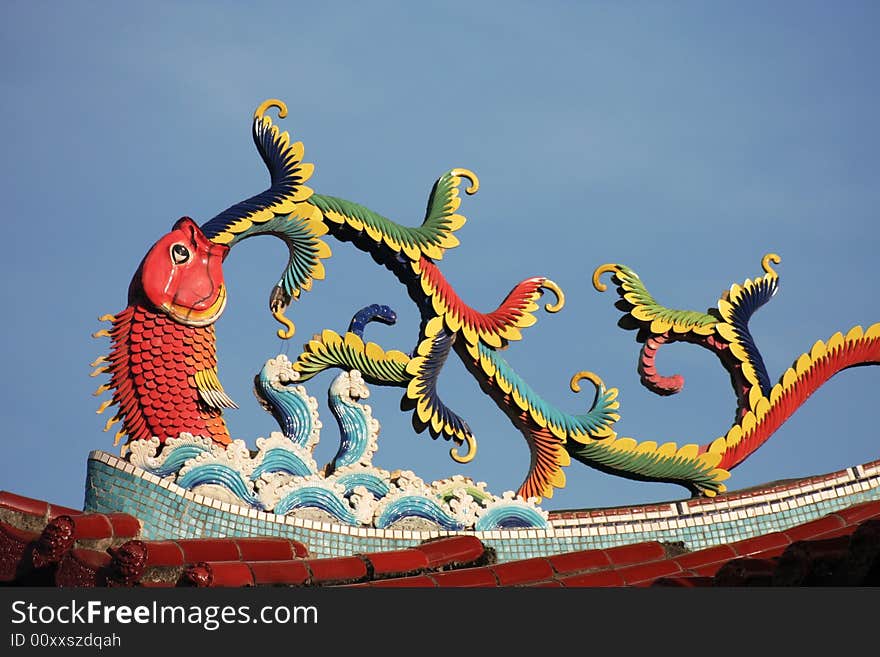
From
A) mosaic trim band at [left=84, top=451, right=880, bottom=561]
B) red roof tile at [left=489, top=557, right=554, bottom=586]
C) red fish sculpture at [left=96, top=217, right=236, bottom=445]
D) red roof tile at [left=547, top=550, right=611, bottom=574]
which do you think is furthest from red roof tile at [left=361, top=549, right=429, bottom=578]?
red fish sculpture at [left=96, top=217, right=236, bottom=445]

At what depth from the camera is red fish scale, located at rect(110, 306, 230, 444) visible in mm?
10211

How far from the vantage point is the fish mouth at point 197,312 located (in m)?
10.5

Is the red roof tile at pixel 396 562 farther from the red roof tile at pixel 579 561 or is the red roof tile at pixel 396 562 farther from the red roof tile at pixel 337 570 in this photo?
the red roof tile at pixel 579 561

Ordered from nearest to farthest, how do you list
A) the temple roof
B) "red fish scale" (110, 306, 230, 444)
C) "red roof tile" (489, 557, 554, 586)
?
1. the temple roof
2. "red roof tile" (489, 557, 554, 586)
3. "red fish scale" (110, 306, 230, 444)

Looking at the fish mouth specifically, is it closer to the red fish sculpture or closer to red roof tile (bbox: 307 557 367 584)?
the red fish sculpture

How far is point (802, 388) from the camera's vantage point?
37.0 feet

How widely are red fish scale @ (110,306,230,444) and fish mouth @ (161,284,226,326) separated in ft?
0.13

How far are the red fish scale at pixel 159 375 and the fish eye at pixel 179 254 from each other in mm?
363

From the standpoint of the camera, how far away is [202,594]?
716cm

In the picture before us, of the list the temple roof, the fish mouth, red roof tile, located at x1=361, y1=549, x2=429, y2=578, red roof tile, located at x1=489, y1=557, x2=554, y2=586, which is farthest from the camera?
the fish mouth

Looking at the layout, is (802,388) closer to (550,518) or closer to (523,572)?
(550,518)

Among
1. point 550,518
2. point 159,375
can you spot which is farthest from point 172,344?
point 550,518

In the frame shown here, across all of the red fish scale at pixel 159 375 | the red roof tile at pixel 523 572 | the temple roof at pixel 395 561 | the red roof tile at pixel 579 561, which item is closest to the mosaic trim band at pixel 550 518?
the temple roof at pixel 395 561

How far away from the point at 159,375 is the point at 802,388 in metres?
4.21
